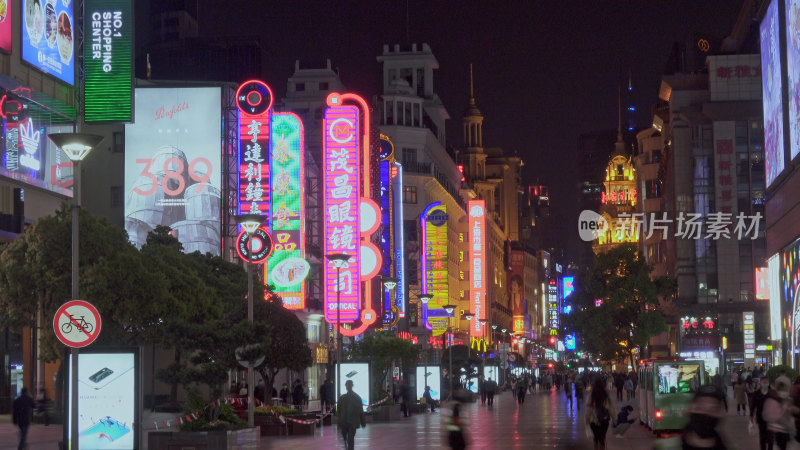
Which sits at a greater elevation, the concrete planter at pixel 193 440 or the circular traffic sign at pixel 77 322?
the circular traffic sign at pixel 77 322

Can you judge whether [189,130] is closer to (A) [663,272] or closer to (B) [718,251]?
(B) [718,251]

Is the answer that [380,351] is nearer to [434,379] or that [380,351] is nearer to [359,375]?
[359,375]

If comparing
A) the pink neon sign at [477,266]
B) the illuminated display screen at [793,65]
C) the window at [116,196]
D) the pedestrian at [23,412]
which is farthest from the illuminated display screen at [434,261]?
the pedestrian at [23,412]

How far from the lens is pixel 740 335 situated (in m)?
103

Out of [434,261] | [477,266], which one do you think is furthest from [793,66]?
[477,266]

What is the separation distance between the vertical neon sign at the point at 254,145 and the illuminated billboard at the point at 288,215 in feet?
6.60

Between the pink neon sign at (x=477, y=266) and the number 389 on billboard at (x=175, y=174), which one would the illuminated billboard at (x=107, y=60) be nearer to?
the number 389 on billboard at (x=175, y=174)

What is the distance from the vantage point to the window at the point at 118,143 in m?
67.2

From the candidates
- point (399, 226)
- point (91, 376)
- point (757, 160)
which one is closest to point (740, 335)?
point (757, 160)

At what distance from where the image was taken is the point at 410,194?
116 metres

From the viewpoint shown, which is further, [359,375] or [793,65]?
[793,65]

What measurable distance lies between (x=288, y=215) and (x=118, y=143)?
11556 mm

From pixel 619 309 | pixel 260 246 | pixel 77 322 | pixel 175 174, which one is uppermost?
pixel 175 174

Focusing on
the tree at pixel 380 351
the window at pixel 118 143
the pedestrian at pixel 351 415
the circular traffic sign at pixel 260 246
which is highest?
the window at pixel 118 143
